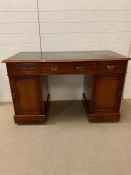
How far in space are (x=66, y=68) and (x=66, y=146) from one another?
0.81m

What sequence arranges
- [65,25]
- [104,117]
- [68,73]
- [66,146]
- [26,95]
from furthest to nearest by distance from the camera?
[65,25] < [104,117] < [26,95] < [68,73] < [66,146]

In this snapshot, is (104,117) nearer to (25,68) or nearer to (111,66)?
(111,66)

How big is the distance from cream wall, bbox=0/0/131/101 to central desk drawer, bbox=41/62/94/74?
2.10 feet

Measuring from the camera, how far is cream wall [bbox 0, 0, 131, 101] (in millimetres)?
2043

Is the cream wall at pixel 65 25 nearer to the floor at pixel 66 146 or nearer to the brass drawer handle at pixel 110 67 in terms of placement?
the brass drawer handle at pixel 110 67

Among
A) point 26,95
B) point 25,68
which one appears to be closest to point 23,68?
point 25,68

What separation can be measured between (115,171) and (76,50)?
5.10 ft

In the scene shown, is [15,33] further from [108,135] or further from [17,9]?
[108,135]

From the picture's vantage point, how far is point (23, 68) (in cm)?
170

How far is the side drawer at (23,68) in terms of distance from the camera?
1.68m

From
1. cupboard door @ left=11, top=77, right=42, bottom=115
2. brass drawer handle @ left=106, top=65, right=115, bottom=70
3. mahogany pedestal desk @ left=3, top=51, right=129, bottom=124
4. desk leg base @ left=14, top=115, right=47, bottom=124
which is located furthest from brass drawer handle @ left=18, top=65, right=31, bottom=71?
brass drawer handle @ left=106, top=65, right=115, bottom=70

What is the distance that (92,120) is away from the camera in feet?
6.48

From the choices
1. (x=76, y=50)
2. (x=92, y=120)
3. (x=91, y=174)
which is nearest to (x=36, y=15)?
(x=76, y=50)

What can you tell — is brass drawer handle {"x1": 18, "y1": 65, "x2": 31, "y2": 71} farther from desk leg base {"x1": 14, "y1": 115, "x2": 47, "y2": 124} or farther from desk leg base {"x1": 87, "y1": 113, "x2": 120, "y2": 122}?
desk leg base {"x1": 87, "y1": 113, "x2": 120, "y2": 122}
